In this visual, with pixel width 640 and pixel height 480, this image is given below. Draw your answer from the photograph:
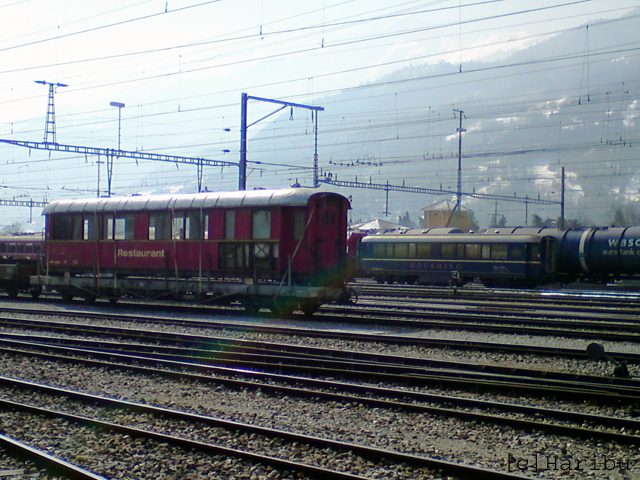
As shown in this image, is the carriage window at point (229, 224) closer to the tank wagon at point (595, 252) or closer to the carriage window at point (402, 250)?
the carriage window at point (402, 250)

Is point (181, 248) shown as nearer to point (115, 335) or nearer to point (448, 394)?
point (115, 335)

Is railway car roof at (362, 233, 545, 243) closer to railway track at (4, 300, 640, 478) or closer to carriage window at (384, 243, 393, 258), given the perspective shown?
carriage window at (384, 243, 393, 258)

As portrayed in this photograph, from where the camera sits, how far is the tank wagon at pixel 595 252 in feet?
94.2

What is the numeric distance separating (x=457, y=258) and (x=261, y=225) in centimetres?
1603

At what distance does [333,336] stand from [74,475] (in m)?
7.82

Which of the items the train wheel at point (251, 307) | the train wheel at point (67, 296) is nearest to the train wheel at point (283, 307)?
the train wheel at point (251, 307)

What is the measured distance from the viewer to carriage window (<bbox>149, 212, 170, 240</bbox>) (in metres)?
18.5

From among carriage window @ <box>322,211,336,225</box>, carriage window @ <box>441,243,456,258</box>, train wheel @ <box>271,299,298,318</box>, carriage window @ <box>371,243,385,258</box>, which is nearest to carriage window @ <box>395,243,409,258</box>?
carriage window @ <box>371,243,385,258</box>

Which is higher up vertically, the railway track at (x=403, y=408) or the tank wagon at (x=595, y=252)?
the tank wagon at (x=595, y=252)

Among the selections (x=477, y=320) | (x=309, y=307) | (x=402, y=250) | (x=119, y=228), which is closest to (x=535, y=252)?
(x=402, y=250)

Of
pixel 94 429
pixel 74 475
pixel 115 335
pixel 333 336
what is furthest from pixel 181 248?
pixel 74 475

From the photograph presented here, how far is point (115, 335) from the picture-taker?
13.5 m

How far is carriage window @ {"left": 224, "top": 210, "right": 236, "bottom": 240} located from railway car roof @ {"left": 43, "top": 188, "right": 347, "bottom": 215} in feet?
0.85

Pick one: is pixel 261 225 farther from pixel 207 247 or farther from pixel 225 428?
pixel 225 428
